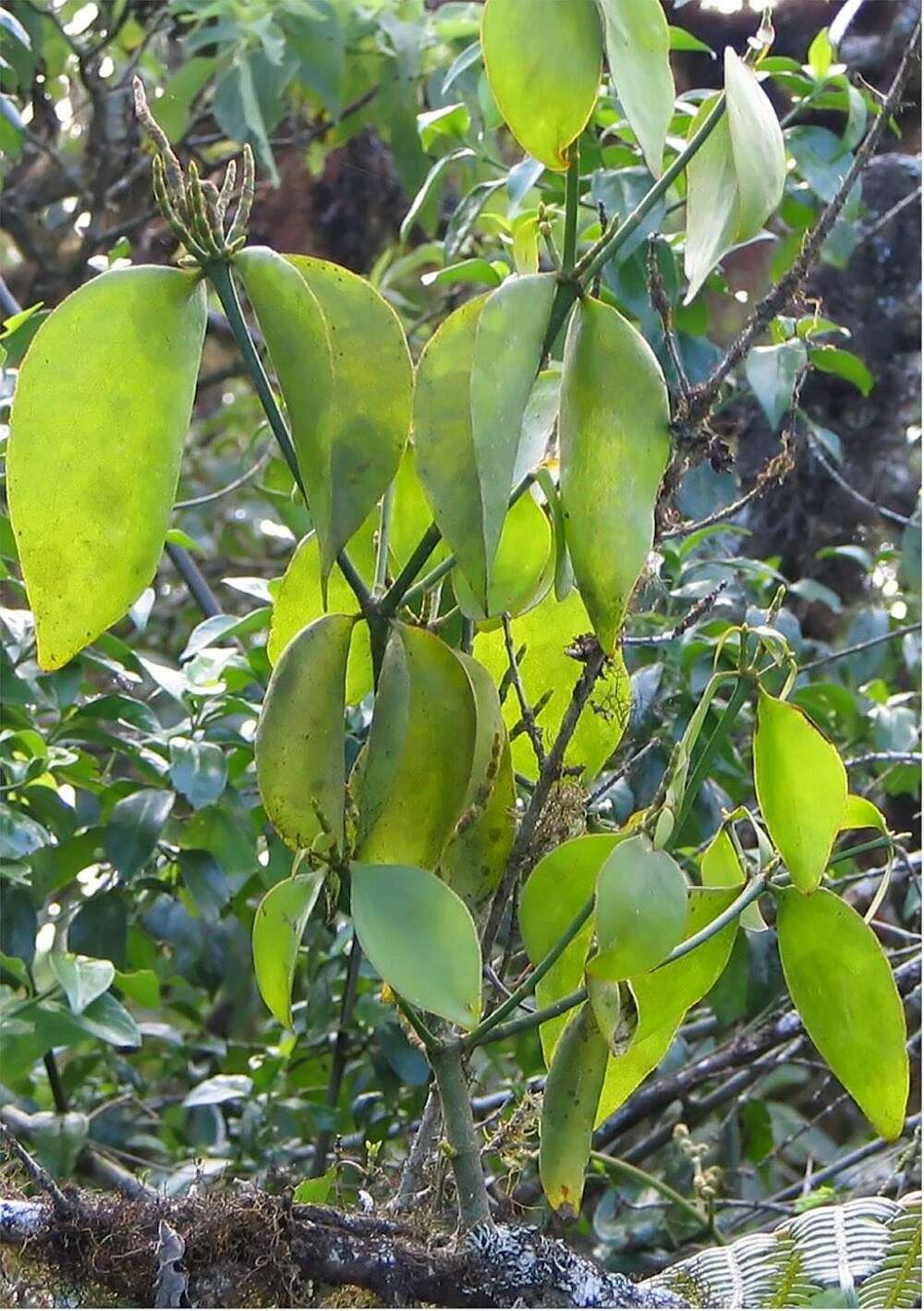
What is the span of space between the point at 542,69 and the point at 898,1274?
44 cm

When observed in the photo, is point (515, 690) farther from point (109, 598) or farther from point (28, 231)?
point (28, 231)

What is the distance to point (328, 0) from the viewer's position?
4.30 feet

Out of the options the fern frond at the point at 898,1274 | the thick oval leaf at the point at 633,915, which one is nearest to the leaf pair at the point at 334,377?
the thick oval leaf at the point at 633,915

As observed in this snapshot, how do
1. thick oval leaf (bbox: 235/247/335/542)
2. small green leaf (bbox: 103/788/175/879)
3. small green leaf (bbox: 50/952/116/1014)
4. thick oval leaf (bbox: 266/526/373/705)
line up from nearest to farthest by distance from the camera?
thick oval leaf (bbox: 235/247/335/542) < thick oval leaf (bbox: 266/526/373/705) < small green leaf (bbox: 50/952/116/1014) < small green leaf (bbox: 103/788/175/879)

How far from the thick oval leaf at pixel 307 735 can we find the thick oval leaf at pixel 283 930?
0.6 inches

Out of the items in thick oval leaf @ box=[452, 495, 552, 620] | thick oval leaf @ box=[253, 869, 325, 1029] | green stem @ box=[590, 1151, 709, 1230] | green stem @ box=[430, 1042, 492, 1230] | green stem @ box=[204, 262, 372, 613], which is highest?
green stem @ box=[204, 262, 372, 613]

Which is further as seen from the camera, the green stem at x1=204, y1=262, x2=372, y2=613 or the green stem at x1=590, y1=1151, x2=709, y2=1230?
the green stem at x1=590, y1=1151, x2=709, y2=1230

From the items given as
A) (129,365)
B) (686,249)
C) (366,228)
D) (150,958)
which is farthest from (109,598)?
(366,228)

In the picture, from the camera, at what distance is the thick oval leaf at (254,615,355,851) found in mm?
426

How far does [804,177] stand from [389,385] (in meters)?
0.74

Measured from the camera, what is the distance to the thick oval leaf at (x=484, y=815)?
470mm

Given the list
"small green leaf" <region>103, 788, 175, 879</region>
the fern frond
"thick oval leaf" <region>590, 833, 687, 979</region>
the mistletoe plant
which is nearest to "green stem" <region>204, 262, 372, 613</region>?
the mistletoe plant

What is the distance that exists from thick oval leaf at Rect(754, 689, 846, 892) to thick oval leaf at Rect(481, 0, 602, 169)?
17cm

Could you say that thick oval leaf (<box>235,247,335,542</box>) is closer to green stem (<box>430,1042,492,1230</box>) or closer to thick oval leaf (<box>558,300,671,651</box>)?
thick oval leaf (<box>558,300,671,651</box>)
